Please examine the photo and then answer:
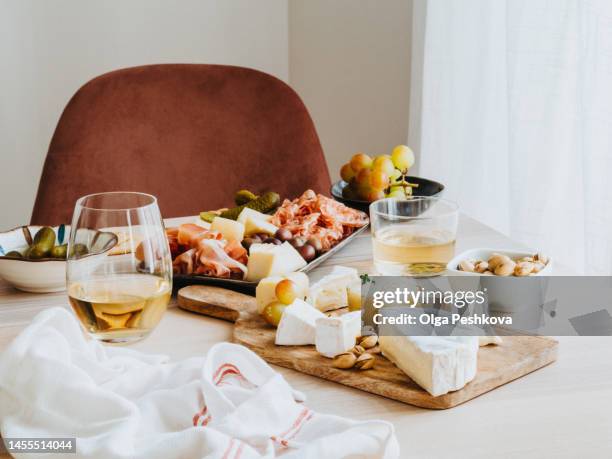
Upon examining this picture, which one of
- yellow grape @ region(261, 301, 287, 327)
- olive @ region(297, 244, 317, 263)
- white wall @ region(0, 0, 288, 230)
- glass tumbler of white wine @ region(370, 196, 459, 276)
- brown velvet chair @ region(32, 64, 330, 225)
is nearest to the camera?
yellow grape @ region(261, 301, 287, 327)

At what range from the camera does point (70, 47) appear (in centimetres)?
330

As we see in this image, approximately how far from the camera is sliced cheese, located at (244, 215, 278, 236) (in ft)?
4.76

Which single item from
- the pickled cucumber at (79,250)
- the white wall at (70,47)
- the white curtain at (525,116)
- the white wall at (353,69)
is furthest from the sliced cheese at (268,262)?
the white wall at (70,47)

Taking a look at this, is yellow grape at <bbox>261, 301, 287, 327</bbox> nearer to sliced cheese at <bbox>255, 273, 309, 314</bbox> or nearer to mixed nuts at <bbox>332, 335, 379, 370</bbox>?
sliced cheese at <bbox>255, 273, 309, 314</bbox>

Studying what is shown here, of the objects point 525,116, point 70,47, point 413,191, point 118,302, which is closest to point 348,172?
point 413,191

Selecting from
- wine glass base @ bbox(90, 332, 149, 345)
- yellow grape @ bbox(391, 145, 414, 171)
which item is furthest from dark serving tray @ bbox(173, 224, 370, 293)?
yellow grape @ bbox(391, 145, 414, 171)

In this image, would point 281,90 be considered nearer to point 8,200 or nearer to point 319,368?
point 319,368

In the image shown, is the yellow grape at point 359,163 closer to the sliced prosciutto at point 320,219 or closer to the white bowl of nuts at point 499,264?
the sliced prosciutto at point 320,219

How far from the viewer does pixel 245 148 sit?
224 centimetres

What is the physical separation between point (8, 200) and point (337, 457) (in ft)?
9.42

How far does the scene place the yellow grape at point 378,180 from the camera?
65.1 inches

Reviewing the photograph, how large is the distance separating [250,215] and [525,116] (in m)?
0.82

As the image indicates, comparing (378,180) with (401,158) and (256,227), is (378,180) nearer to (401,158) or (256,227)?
(401,158)

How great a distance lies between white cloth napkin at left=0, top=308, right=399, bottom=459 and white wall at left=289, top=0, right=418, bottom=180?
2.33 metres
